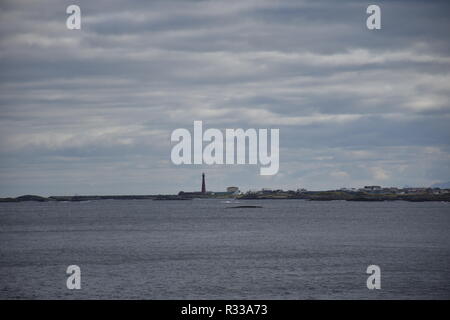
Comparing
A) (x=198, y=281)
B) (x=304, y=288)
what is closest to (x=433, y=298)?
(x=304, y=288)

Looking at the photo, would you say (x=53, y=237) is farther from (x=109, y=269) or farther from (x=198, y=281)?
(x=198, y=281)

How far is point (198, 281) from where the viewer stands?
63812mm

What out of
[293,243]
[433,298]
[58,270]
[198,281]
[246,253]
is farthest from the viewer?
[293,243]

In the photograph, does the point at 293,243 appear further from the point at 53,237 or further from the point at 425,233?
the point at 53,237

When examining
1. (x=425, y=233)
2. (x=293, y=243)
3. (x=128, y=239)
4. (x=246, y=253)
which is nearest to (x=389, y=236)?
(x=425, y=233)

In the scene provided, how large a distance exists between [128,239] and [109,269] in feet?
145

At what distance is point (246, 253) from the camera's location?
90125mm

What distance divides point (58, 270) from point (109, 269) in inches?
234

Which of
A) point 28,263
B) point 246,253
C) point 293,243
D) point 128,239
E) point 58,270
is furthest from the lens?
point 128,239

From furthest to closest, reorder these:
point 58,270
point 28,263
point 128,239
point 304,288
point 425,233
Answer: point 425,233 < point 128,239 < point 28,263 < point 58,270 < point 304,288

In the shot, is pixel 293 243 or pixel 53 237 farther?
pixel 53 237
